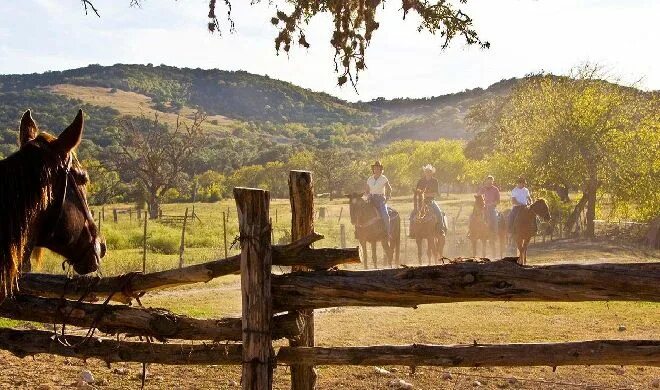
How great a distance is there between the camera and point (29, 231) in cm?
374

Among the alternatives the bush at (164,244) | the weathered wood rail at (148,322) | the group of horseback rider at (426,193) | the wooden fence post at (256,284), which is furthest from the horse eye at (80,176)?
the bush at (164,244)

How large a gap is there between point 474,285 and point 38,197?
2.64m

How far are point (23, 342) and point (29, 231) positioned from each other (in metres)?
1.94

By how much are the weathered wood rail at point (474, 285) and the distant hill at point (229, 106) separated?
103m

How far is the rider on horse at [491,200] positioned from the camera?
66.1ft

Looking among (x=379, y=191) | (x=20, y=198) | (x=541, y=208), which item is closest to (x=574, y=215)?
(x=541, y=208)

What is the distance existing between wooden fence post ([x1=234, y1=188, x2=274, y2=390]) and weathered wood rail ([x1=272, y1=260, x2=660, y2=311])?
0.20m

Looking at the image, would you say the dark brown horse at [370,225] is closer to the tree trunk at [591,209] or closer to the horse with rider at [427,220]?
the horse with rider at [427,220]

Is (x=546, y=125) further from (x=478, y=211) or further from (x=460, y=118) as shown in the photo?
(x=460, y=118)

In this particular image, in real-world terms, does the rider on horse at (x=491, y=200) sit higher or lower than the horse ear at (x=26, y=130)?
lower

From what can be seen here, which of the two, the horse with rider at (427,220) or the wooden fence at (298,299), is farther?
the horse with rider at (427,220)

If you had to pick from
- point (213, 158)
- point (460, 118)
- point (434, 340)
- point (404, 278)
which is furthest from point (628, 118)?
point (460, 118)

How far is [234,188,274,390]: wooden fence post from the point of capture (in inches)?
170

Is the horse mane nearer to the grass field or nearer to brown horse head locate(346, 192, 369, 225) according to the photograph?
the grass field
